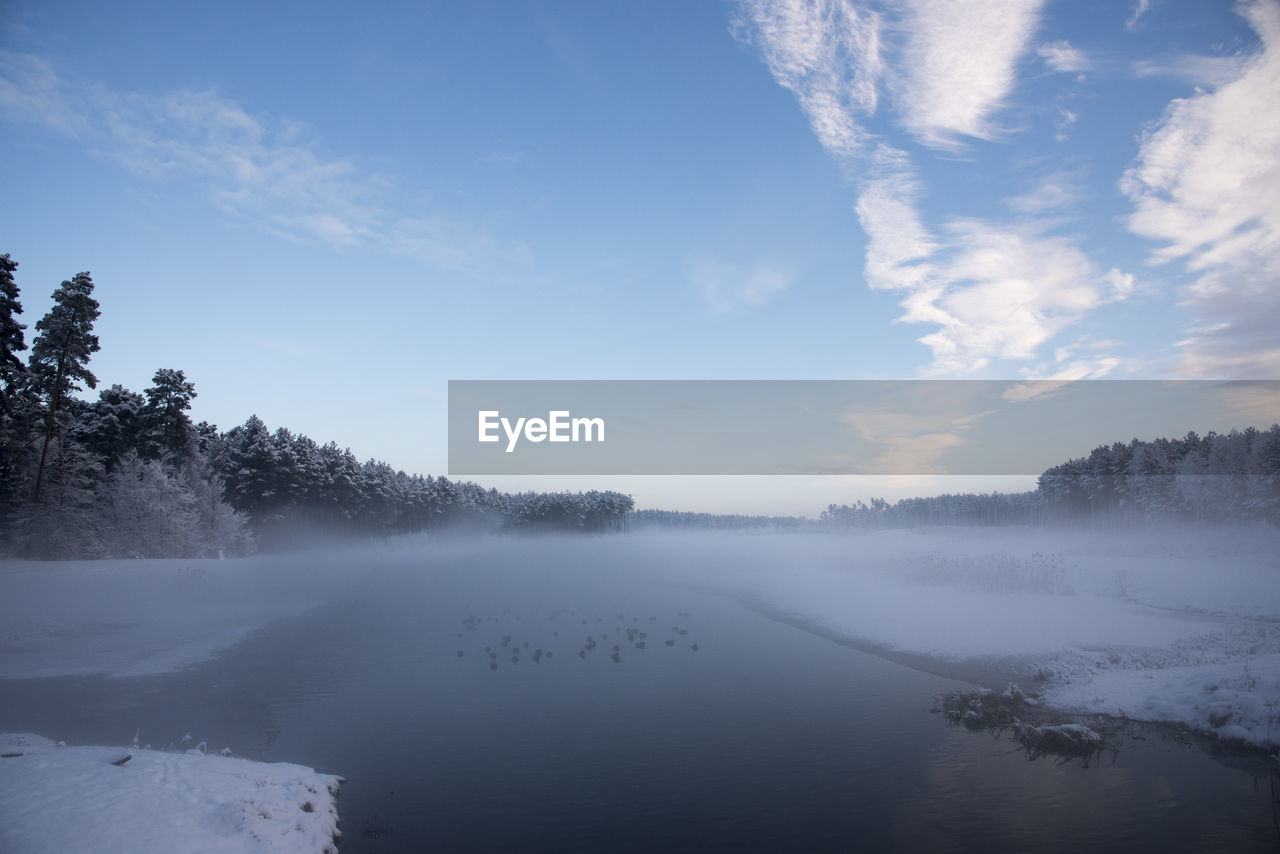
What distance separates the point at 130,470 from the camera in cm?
5081

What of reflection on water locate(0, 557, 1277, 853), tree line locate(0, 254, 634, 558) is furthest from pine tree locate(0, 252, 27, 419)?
reflection on water locate(0, 557, 1277, 853)

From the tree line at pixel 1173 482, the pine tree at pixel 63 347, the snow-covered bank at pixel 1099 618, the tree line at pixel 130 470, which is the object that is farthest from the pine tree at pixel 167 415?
the tree line at pixel 1173 482

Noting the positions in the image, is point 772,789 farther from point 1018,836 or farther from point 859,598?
point 859,598

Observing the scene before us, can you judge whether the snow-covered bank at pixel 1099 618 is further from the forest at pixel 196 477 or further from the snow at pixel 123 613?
the snow at pixel 123 613

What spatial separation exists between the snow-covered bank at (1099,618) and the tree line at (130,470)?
4921cm

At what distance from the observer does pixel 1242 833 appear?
12633 mm

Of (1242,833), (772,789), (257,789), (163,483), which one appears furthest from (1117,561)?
(163,483)

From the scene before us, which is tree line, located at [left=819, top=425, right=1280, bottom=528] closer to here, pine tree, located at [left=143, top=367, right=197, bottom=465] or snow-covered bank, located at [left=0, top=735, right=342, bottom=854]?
snow-covered bank, located at [left=0, top=735, right=342, bottom=854]

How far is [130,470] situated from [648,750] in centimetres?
5318

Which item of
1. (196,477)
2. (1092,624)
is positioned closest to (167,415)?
(196,477)

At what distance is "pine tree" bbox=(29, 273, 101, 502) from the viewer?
4097 centimetres

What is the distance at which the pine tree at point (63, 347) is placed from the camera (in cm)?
4097

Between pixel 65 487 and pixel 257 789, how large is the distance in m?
44.9

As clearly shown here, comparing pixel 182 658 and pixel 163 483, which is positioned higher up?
pixel 163 483
